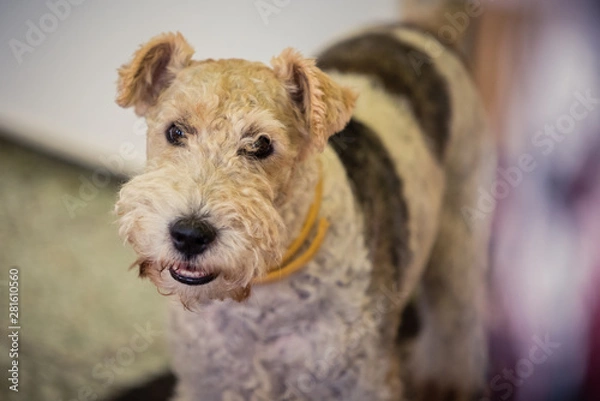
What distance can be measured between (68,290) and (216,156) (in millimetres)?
876

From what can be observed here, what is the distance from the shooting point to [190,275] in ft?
3.03

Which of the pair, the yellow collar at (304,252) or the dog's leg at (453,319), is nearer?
the yellow collar at (304,252)

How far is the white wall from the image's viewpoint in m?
1.31

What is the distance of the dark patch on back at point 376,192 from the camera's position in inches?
Result: 51.7

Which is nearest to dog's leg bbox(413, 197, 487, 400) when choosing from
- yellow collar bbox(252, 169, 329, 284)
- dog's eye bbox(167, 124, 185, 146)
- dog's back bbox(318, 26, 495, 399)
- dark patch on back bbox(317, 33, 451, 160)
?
dog's back bbox(318, 26, 495, 399)

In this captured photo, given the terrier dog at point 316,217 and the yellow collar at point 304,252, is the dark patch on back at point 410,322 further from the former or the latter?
the yellow collar at point 304,252

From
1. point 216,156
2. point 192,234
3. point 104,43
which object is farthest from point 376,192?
point 104,43

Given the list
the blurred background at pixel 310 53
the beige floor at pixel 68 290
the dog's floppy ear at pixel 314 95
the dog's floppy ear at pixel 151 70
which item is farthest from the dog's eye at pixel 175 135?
the beige floor at pixel 68 290

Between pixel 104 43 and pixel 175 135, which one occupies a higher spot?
pixel 104 43

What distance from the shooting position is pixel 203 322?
1.25 m

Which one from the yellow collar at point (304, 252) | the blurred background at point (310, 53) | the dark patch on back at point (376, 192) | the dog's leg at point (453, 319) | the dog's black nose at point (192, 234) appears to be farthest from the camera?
the dog's leg at point (453, 319)

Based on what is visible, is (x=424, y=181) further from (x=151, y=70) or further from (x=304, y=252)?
(x=151, y=70)

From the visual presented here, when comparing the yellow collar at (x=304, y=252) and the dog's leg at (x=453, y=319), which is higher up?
the yellow collar at (x=304, y=252)

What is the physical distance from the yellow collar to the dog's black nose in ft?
0.91
